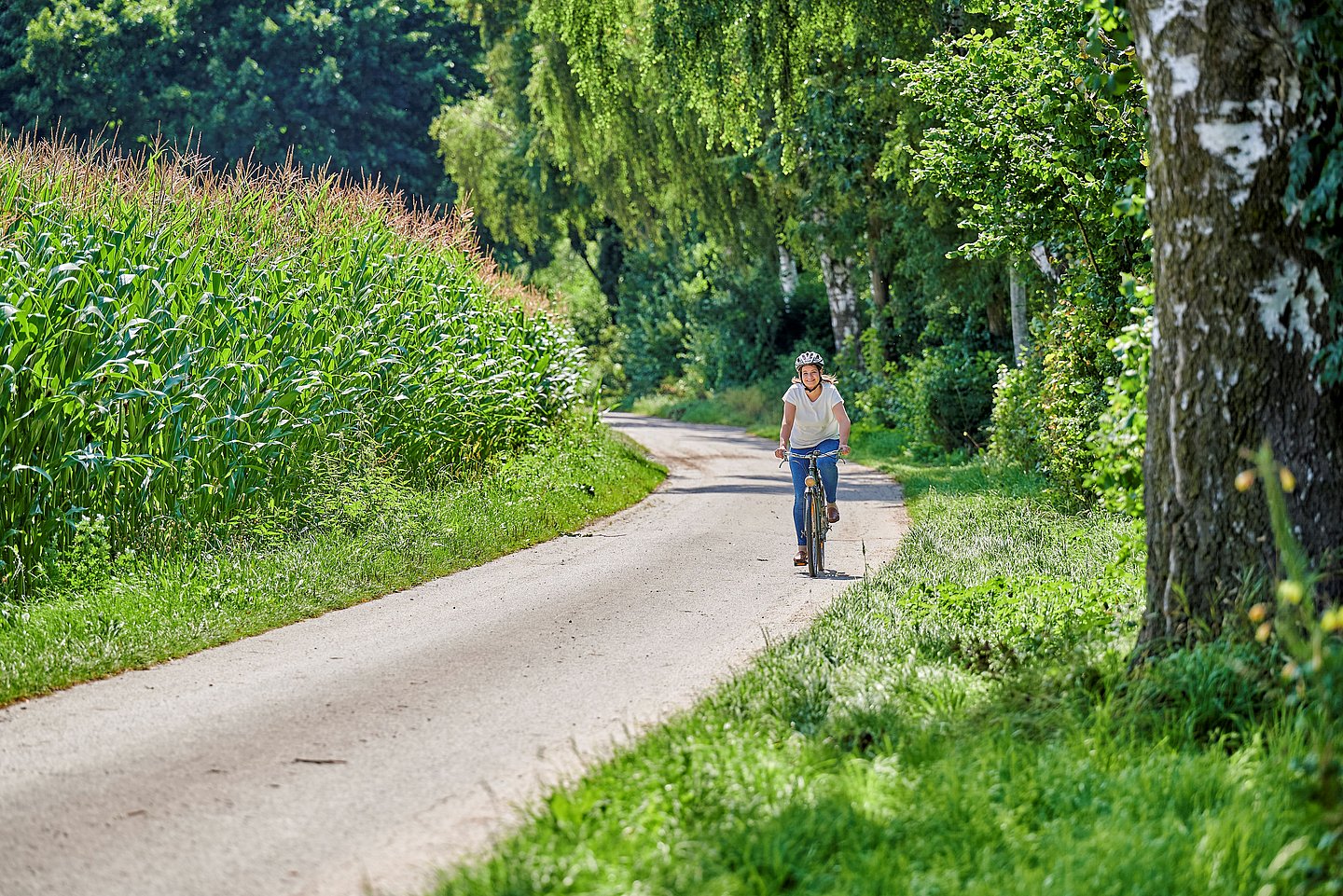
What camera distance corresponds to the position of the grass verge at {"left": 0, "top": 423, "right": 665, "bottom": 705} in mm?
7855

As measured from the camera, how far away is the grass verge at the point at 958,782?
4117 mm

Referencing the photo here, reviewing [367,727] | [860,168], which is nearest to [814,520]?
[367,727]

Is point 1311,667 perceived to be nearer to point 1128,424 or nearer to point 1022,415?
point 1128,424

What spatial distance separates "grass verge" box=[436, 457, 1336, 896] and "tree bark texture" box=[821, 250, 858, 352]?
2412cm

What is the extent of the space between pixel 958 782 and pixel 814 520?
6.92 meters

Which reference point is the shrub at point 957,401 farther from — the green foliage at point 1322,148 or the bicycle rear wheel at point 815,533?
the green foliage at point 1322,148

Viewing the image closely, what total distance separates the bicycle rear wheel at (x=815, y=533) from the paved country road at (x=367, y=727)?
0.69 feet

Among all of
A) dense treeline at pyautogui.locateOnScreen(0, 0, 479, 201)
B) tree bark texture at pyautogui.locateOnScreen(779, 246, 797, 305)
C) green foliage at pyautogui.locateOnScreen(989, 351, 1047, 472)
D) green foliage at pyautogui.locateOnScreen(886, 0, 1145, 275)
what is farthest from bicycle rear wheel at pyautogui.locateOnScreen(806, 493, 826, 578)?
dense treeline at pyautogui.locateOnScreen(0, 0, 479, 201)

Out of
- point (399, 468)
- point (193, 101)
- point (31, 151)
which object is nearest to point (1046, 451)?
point (399, 468)

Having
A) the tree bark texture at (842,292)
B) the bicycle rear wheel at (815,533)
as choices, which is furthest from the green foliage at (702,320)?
the bicycle rear wheel at (815,533)

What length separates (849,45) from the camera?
20.8 m

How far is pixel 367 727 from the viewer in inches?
260

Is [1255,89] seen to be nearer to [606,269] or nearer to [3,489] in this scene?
[3,489]

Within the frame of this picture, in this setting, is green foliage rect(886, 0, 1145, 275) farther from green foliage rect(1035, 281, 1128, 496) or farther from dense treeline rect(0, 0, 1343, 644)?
green foliage rect(1035, 281, 1128, 496)
